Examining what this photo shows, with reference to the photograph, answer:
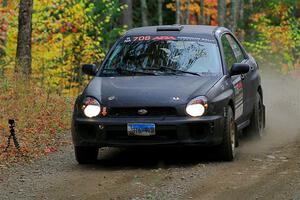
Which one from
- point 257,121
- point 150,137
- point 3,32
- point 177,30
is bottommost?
point 257,121

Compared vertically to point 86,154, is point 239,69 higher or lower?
higher

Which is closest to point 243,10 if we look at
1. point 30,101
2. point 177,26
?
point 30,101

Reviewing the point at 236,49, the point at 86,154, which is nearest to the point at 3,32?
the point at 236,49

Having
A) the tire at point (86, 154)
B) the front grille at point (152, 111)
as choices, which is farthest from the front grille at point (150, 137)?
the tire at point (86, 154)

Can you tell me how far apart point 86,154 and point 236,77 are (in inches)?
93.6

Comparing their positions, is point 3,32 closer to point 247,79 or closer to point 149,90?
point 247,79

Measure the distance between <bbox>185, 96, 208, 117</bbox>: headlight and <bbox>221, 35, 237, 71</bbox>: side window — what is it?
1.39 meters

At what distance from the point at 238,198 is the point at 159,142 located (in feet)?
6.16

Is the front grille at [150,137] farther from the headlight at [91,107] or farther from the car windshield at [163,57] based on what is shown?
the car windshield at [163,57]

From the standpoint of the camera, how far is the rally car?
8.97 metres

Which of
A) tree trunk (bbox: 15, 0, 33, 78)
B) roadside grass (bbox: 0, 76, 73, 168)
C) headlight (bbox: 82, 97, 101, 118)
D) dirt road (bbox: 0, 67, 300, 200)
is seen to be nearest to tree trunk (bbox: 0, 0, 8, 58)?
tree trunk (bbox: 15, 0, 33, 78)

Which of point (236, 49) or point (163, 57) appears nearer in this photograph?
point (163, 57)

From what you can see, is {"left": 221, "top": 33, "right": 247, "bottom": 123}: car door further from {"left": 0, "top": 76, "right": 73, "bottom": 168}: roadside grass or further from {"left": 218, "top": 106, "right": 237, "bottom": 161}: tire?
{"left": 0, "top": 76, "right": 73, "bottom": 168}: roadside grass

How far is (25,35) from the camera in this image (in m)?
17.0
